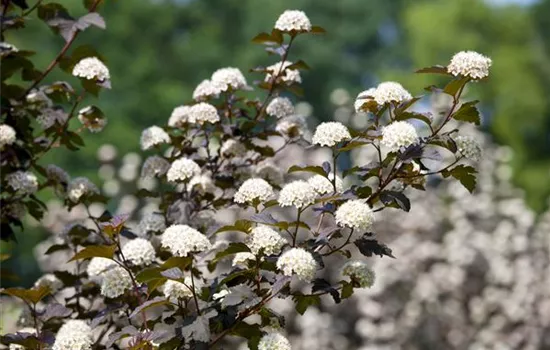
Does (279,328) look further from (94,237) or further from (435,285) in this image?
(435,285)

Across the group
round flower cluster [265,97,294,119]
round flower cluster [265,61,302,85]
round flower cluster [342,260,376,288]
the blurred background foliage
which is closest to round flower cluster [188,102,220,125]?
round flower cluster [265,97,294,119]

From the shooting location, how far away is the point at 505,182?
32.3 feet

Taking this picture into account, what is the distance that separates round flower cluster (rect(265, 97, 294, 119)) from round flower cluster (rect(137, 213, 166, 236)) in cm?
52

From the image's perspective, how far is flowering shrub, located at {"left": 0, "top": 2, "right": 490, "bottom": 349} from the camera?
7.22 feet

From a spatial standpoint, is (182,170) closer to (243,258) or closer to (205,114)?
(205,114)

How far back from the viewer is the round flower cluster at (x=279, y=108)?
3.00 meters

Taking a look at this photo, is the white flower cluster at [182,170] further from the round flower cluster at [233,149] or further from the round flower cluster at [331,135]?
the round flower cluster at [331,135]

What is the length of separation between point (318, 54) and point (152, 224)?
→ 1941cm

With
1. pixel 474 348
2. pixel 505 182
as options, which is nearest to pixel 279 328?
pixel 474 348

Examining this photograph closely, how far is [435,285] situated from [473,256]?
1.62 feet

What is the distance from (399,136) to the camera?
88.4 inches

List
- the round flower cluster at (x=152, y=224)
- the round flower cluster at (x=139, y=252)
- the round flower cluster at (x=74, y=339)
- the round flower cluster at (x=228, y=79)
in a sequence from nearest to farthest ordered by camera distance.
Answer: the round flower cluster at (x=74, y=339)
the round flower cluster at (x=139, y=252)
the round flower cluster at (x=152, y=224)
the round flower cluster at (x=228, y=79)

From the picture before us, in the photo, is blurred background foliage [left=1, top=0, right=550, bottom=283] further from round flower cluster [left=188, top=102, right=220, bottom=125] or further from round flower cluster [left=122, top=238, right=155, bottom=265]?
round flower cluster [left=122, top=238, right=155, bottom=265]

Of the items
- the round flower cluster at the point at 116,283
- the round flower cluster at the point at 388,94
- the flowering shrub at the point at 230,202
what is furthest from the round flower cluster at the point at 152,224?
the round flower cluster at the point at 388,94
